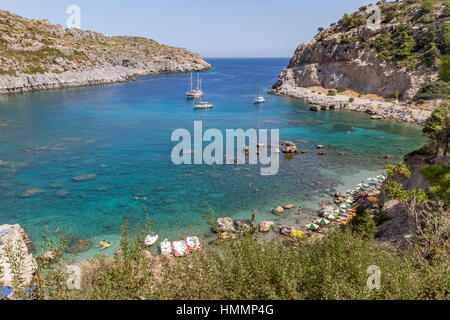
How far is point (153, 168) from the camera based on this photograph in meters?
37.9

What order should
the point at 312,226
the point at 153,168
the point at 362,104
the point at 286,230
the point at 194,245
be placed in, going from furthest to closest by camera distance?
the point at 362,104 → the point at 153,168 → the point at 312,226 → the point at 286,230 → the point at 194,245

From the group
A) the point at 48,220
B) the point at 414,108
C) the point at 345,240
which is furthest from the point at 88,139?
the point at 414,108

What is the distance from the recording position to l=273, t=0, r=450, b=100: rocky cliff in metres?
68.6

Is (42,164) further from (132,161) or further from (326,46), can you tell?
(326,46)

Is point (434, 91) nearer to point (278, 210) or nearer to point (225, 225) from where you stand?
point (278, 210)

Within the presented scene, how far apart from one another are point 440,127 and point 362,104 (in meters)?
52.3

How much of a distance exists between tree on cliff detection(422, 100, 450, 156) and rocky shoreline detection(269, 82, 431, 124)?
28000mm

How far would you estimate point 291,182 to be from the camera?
33.6 m

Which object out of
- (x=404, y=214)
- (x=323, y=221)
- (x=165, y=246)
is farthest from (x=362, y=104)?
(x=165, y=246)

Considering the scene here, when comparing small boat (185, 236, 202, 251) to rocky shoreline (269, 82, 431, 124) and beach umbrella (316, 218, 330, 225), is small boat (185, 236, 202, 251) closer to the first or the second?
beach umbrella (316, 218, 330, 225)

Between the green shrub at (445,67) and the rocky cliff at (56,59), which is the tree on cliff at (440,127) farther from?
the rocky cliff at (56,59)

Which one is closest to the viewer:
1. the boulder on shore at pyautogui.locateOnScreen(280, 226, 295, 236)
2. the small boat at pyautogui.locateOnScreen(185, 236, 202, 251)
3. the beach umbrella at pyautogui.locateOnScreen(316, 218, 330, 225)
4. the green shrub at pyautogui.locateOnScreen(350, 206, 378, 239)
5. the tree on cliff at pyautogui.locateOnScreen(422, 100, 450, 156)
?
the small boat at pyautogui.locateOnScreen(185, 236, 202, 251)

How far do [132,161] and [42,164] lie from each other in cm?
1156

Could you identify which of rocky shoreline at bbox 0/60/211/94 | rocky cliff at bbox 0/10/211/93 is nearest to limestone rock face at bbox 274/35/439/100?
rocky shoreline at bbox 0/60/211/94
